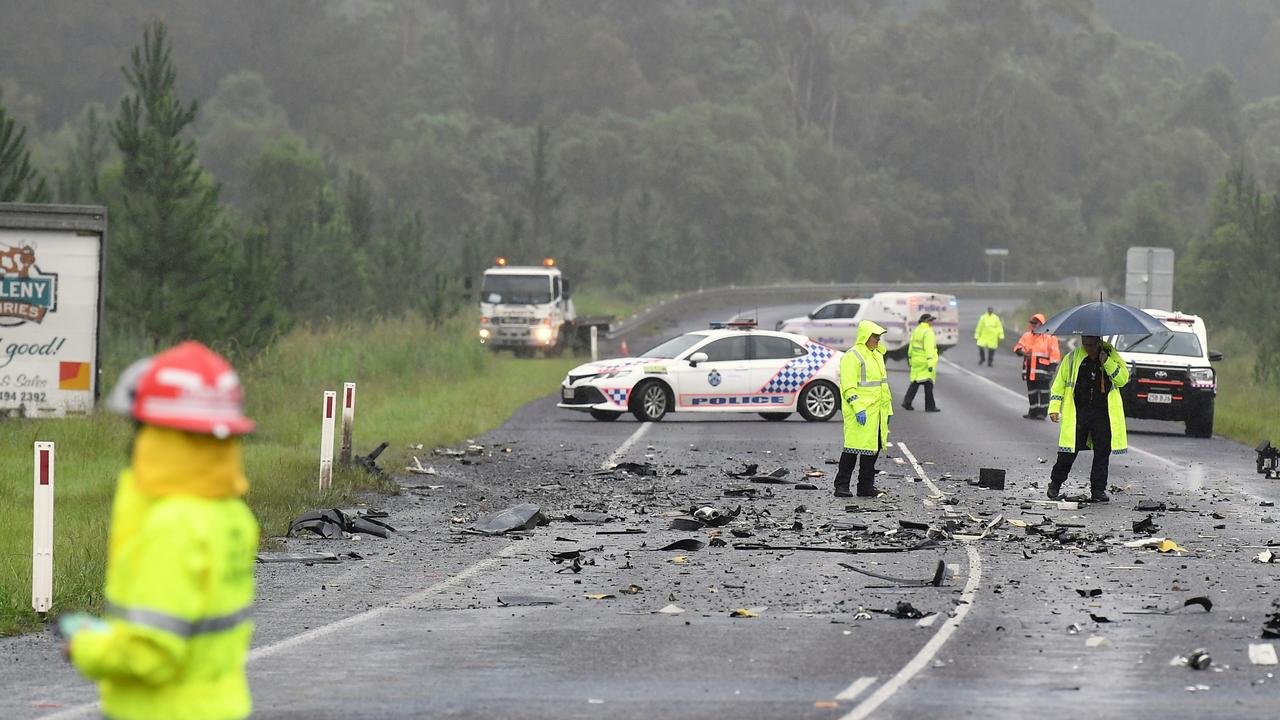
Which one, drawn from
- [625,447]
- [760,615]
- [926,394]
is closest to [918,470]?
[625,447]

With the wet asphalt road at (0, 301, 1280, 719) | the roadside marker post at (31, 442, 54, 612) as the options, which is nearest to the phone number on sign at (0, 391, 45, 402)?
the wet asphalt road at (0, 301, 1280, 719)

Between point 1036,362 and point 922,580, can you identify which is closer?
point 922,580

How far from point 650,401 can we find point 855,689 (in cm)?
2051

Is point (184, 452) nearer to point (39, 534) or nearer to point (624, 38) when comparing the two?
point (39, 534)

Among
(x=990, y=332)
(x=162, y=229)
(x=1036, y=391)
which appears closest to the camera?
(x=1036, y=391)

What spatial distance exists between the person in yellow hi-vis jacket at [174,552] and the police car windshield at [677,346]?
25.3 m

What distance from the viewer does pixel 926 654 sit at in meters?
10.6

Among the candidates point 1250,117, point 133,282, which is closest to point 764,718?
point 133,282

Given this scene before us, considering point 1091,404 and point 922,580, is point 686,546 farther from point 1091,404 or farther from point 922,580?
point 1091,404

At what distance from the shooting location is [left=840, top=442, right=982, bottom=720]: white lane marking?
9156mm

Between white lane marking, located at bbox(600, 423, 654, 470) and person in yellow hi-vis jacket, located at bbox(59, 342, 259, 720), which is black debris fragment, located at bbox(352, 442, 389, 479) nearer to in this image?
white lane marking, located at bbox(600, 423, 654, 470)

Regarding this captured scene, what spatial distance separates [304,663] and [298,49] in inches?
4115

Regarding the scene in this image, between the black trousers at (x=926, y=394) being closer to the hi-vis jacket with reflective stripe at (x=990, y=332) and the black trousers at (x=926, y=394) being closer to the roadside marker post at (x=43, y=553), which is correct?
the hi-vis jacket with reflective stripe at (x=990, y=332)

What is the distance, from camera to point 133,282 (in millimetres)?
32750
